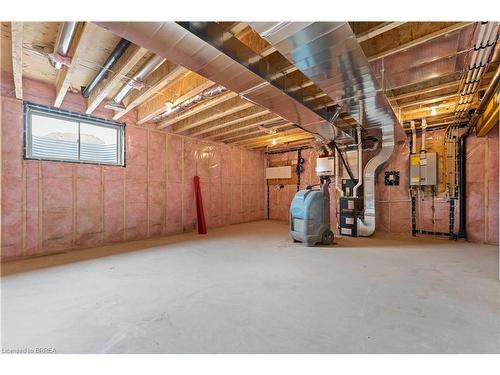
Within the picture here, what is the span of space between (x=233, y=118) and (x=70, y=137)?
2.79 metres

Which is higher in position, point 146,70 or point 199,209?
point 146,70

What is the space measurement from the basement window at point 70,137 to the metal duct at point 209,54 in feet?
9.79

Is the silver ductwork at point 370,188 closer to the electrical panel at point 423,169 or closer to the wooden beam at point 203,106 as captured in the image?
the electrical panel at point 423,169

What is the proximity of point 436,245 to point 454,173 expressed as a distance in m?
1.61

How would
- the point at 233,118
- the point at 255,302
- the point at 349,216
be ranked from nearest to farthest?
the point at 255,302 < the point at 233,118 < the point at 349,216

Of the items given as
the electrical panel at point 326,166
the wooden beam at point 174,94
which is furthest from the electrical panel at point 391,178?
the wooden beam at point 174,94

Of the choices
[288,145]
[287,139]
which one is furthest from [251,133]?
[288,145]

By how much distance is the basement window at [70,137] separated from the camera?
3.43m

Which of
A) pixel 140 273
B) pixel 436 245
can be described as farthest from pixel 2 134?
pixel 436 245

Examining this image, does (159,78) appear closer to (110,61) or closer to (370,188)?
(110,61)

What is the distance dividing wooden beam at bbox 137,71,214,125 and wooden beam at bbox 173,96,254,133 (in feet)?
2.38

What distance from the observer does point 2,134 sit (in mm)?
3145

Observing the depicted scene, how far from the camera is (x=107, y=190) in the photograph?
418cm

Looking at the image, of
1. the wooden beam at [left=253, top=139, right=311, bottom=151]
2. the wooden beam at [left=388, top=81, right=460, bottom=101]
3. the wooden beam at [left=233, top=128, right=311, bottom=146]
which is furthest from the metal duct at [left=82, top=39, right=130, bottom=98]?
the wooden beam at [left=253, top=139, right=311, bottom=151]
